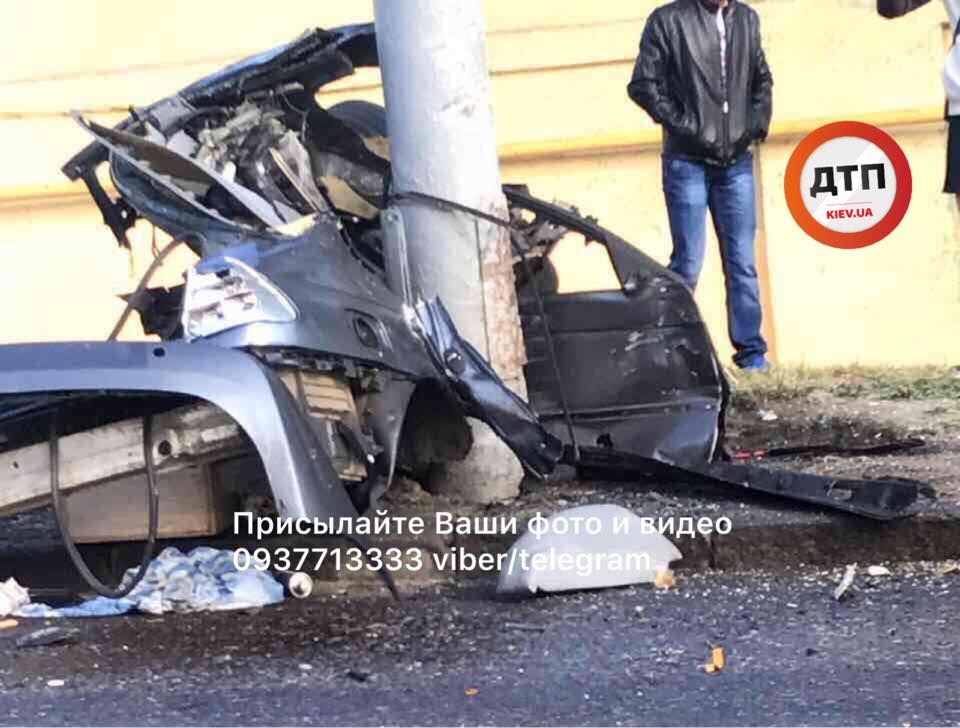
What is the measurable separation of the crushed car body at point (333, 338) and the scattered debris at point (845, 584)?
20 centimetres

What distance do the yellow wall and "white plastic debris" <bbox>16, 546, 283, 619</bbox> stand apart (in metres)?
4.21

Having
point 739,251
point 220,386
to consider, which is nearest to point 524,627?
point 220,386

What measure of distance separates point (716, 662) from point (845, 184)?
5.04 meters

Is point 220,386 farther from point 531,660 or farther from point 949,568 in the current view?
point 949,568

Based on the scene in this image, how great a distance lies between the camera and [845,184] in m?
8.37

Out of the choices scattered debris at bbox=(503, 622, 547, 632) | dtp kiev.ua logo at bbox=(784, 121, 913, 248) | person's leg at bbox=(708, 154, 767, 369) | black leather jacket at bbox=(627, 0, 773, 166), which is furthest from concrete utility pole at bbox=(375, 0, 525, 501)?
dtp kiev.ua logo at bbox=(784, 121, 913, 248)

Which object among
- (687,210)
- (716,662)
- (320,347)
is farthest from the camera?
(687,210)

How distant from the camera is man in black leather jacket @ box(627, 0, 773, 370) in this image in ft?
23.6

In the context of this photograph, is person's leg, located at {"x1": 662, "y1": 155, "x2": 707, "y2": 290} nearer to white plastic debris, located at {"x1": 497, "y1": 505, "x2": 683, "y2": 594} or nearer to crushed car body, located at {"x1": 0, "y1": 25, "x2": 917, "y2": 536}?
crushed car body, located at {"x1": 0, "y1": 25, "x2": 917, "y2": 536}

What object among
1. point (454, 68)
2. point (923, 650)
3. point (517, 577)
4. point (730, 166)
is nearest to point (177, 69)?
point (730, 166)

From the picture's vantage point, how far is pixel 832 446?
19.5 ft

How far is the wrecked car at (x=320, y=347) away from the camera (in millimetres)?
3977

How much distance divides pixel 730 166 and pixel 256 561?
11.7 ft

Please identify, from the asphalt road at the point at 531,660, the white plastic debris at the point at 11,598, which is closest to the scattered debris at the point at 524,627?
the asphalt road at the point at 531,660
